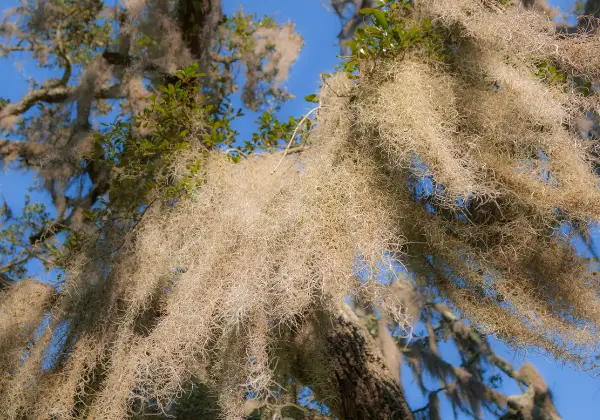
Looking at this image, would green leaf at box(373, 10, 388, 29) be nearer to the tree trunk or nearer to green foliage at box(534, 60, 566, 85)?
green foliage at box(534, 60, 566, 85)

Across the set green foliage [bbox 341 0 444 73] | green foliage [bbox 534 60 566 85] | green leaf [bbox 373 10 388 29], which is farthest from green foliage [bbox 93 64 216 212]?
green foliage [bbox 534 60 566 85]

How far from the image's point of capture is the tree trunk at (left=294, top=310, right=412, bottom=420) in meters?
2.54

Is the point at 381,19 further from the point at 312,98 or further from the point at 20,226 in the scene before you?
the point at 20,226

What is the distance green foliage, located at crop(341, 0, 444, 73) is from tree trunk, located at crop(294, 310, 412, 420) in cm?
119

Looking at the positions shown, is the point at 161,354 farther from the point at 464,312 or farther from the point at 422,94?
the point at 422,94

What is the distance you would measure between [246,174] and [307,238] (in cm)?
57

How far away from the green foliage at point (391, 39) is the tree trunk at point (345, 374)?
1185mm

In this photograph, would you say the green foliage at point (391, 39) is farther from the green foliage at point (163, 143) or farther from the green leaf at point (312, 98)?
the green foliage at point (163, 143)

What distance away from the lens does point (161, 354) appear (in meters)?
1.80

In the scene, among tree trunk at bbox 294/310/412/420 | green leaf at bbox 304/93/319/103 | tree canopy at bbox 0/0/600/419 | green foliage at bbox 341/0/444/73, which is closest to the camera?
tree canopy at bbox 0/0/600/419

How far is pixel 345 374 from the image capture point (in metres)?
2.60

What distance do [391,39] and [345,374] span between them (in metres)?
1.51

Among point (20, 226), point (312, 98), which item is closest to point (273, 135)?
point (312, 98)

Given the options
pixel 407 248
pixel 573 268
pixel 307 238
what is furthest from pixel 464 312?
pixel 307 238
